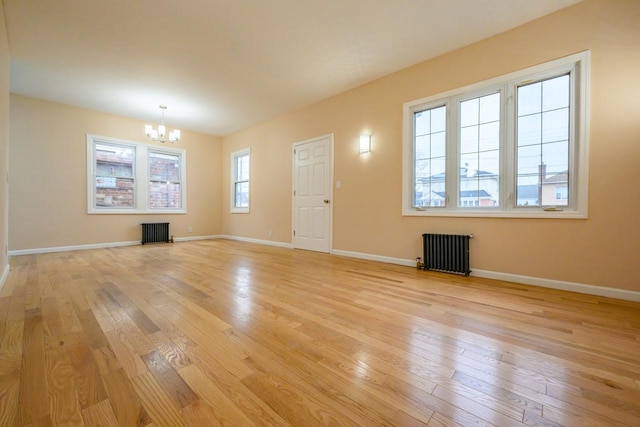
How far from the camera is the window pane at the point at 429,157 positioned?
11.8ft

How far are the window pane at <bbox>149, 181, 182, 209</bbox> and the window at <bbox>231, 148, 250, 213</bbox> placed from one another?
136 cm

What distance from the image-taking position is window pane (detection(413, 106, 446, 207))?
11.8 ft

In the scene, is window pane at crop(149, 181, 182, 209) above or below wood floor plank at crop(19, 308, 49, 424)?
above

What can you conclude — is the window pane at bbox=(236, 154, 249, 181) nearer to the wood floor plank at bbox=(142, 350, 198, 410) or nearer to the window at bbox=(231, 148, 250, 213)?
the window at bbox=(231, 148, 250, 213)

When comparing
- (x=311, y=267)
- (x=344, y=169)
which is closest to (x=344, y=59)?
(x=344, y=169)

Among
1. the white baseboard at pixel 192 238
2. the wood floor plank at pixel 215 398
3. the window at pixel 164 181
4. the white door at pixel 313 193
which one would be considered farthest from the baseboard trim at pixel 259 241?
the wood floor plank at pixel 215 398

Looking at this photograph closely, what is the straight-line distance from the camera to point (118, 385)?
45.8 inches

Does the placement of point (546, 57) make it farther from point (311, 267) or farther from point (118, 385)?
point (118, 385)

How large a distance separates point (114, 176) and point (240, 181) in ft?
8.88

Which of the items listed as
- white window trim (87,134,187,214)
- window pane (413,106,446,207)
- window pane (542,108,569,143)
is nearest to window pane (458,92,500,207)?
window pane (413,106,446,207)

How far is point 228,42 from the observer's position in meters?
3.28

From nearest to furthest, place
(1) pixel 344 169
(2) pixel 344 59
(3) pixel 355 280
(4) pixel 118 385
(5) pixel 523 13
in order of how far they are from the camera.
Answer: (4) pixel 118 385, (5) pixel 523 13, (3) pixel 355 280, (2) pixel 344 59, (1) pixel 344 169

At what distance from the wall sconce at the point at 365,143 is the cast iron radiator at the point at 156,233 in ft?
16.5

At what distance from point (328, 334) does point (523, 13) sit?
372cm
